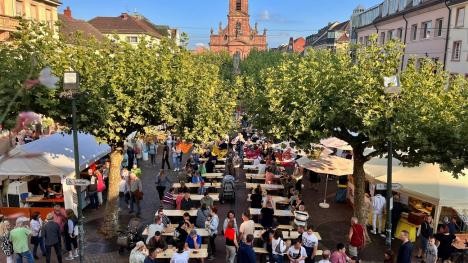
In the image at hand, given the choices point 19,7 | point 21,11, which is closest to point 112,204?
point 19,7

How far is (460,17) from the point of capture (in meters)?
30.0

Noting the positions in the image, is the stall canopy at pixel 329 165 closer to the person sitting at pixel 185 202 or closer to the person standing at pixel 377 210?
the person standing at pixel 377 210

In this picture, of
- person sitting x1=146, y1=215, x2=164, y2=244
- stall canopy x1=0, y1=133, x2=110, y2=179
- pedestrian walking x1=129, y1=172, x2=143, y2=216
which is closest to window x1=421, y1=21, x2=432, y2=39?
pedestrian walking x1=129, y1=172, x2=143, y2=216

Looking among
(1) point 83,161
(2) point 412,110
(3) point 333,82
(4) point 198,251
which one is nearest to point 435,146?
(2) point 412,110

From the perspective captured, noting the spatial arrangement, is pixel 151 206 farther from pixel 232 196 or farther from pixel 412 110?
pixel 412 110

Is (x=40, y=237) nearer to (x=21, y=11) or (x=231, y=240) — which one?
(x=231, y=240)

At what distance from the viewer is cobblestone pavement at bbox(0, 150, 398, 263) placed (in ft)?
44.8

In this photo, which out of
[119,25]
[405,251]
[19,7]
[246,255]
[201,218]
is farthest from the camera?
[119,25]

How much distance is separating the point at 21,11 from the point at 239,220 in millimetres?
27654

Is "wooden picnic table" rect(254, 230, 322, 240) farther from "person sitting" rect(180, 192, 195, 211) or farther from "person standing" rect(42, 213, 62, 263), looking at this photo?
"person standing" rect(42, 213, 62, 263)

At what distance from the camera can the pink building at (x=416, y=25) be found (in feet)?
106

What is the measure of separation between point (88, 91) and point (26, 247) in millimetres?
4886


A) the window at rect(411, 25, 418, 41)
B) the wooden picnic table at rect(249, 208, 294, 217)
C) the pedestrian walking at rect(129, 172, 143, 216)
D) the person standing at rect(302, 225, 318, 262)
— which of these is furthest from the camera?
the window at rect(411, 25, 418, 41)

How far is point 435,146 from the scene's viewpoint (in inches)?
471
